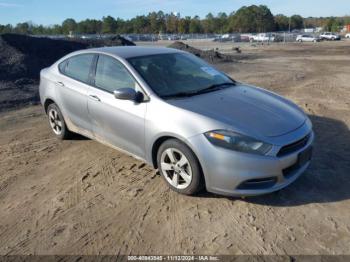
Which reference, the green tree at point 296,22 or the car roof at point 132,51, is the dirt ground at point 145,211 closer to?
the car roof at point 132,51

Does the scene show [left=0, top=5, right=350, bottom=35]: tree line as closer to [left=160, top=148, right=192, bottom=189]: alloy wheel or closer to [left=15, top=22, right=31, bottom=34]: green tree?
[left=15, top=22, right=31, bottom=34]: green tree

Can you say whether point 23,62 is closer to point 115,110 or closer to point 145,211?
point 115,110

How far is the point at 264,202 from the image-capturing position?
167 inches

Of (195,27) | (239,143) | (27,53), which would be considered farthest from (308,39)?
(239,143)

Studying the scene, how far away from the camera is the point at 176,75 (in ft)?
16.4

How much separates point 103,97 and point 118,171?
1.04m

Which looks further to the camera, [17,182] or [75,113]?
[75,113]

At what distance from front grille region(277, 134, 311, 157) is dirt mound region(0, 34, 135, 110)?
831 centimetres

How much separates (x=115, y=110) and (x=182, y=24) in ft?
425

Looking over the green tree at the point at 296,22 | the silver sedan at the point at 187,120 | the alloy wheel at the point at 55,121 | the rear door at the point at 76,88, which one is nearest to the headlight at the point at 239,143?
the silver sedan at the point at 187,120

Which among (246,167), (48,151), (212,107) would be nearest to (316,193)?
(246,167)

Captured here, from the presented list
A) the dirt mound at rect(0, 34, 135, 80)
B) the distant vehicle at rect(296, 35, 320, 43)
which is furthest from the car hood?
the distant vehicle at rect(296, 35, 320, 43)

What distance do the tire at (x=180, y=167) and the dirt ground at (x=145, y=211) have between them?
15cm

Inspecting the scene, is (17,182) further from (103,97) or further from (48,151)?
(103,97)
